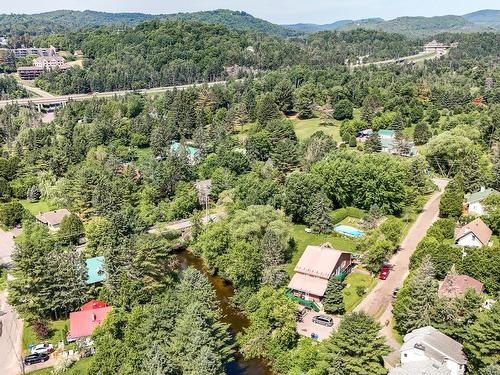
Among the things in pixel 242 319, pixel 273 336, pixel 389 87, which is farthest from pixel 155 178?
pixel 389 87

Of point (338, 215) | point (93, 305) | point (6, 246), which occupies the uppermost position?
point (338, 215)

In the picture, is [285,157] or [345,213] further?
[285,157]

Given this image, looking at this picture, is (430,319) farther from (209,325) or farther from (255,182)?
(255,182)

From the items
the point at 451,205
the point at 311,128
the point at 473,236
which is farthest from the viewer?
the point at 311,128

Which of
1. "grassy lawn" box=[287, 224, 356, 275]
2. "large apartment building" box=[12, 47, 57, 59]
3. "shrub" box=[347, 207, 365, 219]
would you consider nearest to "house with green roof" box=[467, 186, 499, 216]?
"shrub" box=[347, 207, 365, 219]

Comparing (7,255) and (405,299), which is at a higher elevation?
(405,299)

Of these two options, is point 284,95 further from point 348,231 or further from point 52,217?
point 52,217

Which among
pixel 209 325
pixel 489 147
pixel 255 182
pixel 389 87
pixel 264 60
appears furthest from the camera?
pixel 264 60

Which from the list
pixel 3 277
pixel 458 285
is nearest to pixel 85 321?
pixel 3 277
